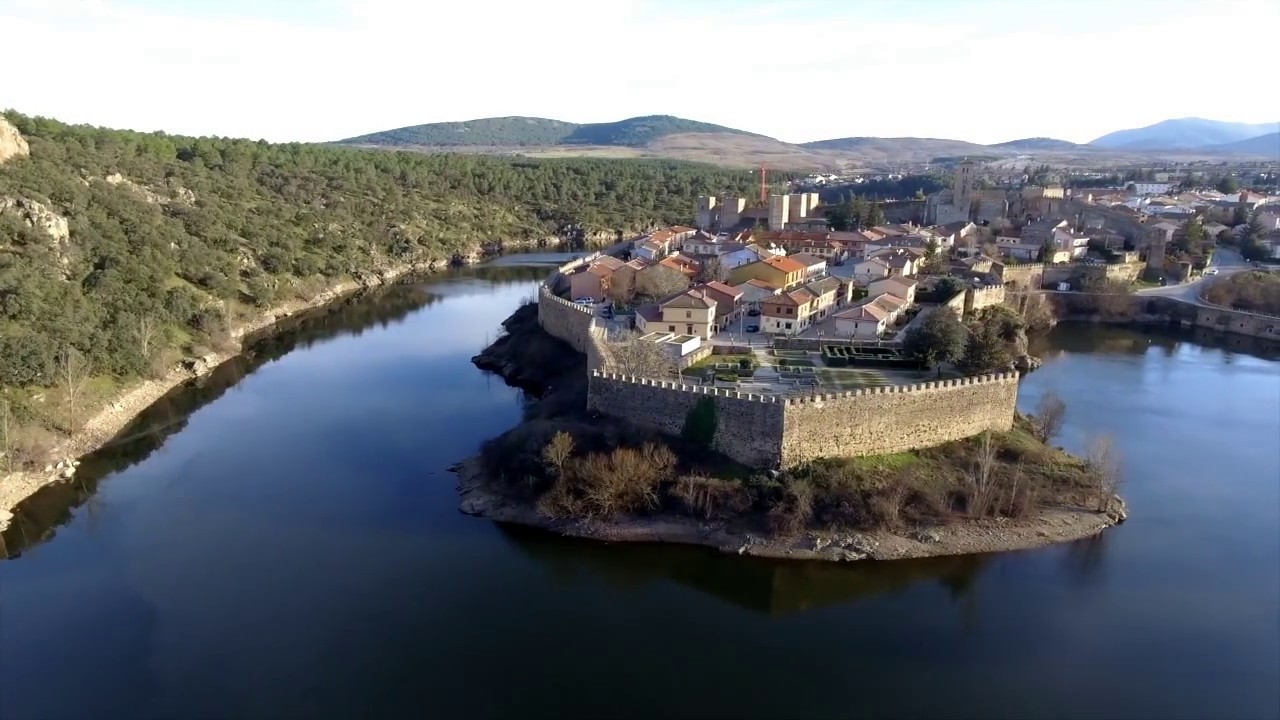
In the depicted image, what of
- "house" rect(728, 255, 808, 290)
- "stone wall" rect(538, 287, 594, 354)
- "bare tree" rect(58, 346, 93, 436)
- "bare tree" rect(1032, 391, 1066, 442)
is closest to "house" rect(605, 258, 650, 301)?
"stone wall" rect(538, 287, 594, 354)

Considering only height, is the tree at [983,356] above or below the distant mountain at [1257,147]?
below

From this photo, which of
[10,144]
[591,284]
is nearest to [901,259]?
[591,284]

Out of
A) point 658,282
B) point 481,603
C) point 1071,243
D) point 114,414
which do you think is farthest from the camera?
point 1071,243

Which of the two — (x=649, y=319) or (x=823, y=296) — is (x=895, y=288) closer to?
(x=823, y=296)

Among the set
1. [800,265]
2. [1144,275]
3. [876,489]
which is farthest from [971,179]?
[876,489]

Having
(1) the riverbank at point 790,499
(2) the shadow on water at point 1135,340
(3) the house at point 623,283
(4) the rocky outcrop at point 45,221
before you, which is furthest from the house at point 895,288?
(4) the rocky outcrop at point 45,221

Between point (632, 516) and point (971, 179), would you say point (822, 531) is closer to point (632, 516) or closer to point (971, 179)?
point (632, 516)

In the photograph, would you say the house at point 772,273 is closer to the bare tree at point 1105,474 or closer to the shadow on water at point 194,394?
the bare tree at point 1105,474
